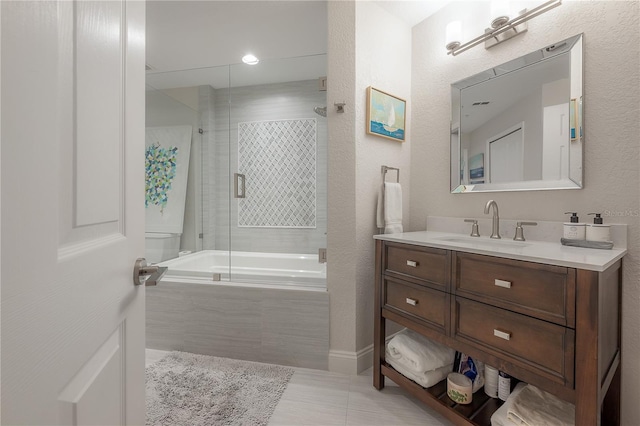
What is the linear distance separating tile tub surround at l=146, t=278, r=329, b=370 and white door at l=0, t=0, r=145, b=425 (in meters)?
1.24

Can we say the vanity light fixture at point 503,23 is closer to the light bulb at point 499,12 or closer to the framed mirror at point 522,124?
the light bulb at point 499,12

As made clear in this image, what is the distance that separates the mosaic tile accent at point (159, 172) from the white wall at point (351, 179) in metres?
1.81

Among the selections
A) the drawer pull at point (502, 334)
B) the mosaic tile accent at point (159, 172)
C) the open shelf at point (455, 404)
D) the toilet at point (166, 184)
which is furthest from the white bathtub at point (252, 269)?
the drawer pull at point (502, 334)

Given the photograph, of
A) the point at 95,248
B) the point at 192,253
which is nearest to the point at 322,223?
the point at 192,253

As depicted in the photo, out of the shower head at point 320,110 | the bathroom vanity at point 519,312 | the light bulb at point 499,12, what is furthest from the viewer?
the shower head at point 320,110

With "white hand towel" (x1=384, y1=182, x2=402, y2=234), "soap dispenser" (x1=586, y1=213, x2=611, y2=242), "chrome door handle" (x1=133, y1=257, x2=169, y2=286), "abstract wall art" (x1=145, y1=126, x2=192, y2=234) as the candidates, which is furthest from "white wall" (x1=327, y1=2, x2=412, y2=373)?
"abstract wall art" (x1=145, y1=126, x2=192, y2=234)

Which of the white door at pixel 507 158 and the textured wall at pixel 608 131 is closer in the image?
the textured wall at pixel 608 131

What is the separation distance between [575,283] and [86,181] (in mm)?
1373

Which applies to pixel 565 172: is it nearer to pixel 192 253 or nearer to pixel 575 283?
A: pixel 575 283

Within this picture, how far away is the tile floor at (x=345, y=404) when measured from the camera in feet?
4.77

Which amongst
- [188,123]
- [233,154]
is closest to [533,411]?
[233,154]

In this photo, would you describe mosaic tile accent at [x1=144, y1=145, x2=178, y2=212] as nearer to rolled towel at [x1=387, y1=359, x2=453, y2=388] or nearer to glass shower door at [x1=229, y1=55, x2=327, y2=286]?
glass shower door at [x1=229, y1=55, x2=327, y2=286]

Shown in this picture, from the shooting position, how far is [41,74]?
1.24ft

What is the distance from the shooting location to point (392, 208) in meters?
1.93
